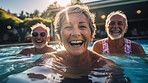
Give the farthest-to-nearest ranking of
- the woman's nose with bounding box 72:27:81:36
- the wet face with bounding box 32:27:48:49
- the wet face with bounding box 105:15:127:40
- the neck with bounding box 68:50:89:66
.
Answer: the wet face with bounding box 32:27:48:49 < the wet face with bounding box 105:15:127:40 < the neck with bounding box 68:50:89:66 < the woman's nose with bounding box 72:27:81:36

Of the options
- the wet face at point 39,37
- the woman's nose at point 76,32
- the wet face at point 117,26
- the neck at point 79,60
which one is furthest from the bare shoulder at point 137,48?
the wet face at point 39,37

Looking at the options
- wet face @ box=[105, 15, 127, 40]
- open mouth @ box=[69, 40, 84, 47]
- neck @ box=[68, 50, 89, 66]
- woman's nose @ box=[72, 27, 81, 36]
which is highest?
wet face @ box=[105, 15, 127, 40]

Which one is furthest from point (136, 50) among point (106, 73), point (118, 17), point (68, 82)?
point (68, 82)

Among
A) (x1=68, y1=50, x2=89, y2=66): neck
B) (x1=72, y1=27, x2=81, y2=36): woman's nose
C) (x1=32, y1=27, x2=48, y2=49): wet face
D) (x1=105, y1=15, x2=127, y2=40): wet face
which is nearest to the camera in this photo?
(x1=72, y1=27, x2=81, y2=36): woman's nose

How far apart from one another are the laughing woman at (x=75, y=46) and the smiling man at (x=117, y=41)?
1.70 meters

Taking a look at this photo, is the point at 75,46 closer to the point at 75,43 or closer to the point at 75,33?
the point at 75,43

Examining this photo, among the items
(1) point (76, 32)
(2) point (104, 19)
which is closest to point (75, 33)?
(1) point (76, 32)

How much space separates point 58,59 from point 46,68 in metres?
0.36

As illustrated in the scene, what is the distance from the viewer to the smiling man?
3.47 m

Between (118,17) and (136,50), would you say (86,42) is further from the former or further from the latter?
(136,50)

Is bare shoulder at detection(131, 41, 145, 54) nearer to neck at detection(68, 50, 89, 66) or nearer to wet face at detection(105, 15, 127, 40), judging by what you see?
wet face at detection(105, 15, 127, 40)

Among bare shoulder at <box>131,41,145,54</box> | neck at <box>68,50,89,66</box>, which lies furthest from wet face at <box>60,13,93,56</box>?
bare shoulder at <box>131,41,145,54</box>

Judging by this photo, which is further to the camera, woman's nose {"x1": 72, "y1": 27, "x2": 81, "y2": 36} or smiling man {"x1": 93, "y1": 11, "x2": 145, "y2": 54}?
smiling man {"x1": 93, "y1": 11, "x2": 145, "y2": 54}

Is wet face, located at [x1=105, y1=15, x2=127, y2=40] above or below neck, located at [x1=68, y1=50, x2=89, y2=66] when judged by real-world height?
above
